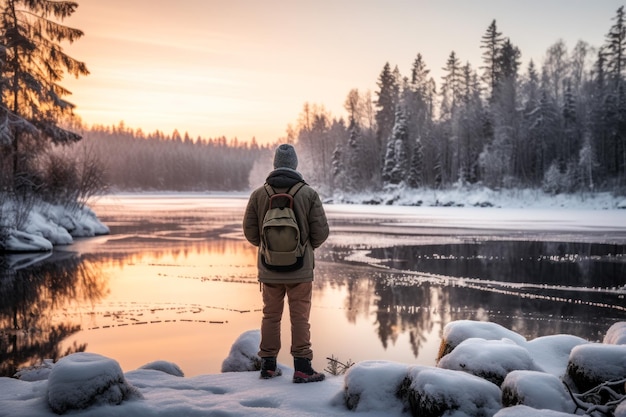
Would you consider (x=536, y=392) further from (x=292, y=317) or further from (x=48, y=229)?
(x=48, y=229)

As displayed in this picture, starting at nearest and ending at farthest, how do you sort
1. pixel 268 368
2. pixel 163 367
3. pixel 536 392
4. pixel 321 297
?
pixel 536 392, pixel 268 368, pixel 163 367, pixel 321 297

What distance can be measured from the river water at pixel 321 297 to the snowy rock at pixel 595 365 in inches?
97.8

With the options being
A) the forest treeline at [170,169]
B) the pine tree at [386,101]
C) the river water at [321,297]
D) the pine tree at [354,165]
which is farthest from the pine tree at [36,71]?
the forest treeline at [170,169]

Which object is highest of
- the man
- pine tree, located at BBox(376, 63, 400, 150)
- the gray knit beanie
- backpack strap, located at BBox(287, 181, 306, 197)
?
pine tree, located at BBox(376, 63, 400, 150)

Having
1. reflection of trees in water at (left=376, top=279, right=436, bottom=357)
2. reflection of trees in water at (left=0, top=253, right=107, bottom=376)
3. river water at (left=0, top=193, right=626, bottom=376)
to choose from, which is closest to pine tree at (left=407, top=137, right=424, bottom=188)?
river water at (left=0, top=193, right=626, bottom=376)

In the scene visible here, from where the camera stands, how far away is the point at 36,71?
2378cm

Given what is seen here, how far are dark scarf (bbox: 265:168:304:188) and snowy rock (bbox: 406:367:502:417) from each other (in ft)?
6.51

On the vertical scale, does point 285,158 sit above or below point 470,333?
above

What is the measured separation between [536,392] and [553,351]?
178 centimetres

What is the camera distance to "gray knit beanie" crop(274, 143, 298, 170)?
4.82m

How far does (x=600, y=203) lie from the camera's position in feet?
133

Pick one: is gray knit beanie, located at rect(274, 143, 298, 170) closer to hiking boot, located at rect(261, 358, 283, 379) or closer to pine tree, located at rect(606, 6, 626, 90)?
hiking boot, located at rect(261, 358, 283, 379)

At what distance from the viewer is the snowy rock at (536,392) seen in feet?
11.5

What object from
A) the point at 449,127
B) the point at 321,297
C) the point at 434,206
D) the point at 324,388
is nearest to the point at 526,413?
the point at 324,388
